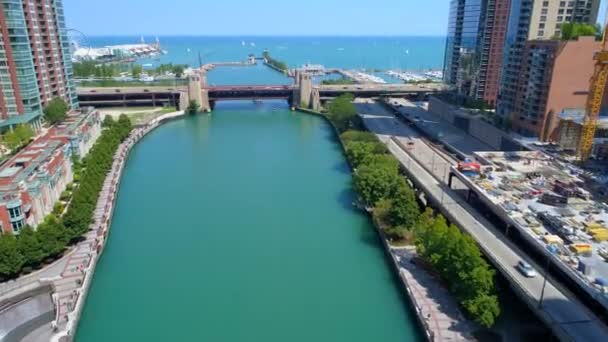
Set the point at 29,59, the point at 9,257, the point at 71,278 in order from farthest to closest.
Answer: the point at 29,59 < the point at 71,278 < the point at 9,257

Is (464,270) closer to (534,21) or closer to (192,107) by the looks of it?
(534,21)

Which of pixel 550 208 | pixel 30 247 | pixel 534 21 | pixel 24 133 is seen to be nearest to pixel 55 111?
pixel 24 133

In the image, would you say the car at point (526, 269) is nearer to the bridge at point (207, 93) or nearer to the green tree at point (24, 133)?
the green tree at point (24, 133)

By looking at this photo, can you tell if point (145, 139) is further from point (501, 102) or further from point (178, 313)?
point (501, 102)

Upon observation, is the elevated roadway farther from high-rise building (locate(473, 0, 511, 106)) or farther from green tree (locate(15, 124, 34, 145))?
green tree (locate(15, 124, 34, 145))

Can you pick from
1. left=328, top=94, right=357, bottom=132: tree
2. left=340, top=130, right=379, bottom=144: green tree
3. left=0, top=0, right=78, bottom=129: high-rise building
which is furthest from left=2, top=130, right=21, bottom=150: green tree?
left=328, top=94, right=357, bottom=132: tree

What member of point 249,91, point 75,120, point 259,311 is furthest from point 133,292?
point 249,91

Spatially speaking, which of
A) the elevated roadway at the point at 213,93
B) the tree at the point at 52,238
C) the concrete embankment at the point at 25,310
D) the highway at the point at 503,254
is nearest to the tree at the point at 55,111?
the tree at the point at 52,238
